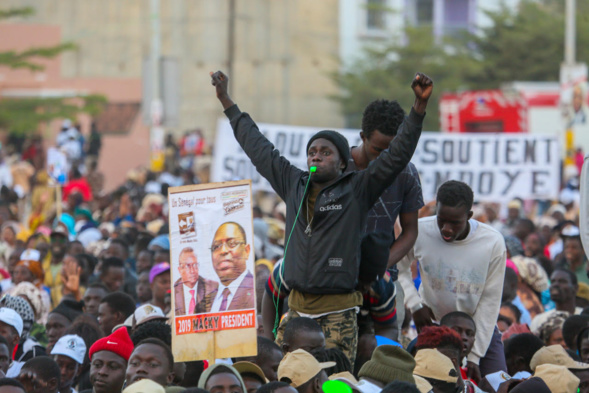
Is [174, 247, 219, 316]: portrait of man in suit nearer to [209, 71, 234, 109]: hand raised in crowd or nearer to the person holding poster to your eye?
the person holding poster

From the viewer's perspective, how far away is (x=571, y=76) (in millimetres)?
21297

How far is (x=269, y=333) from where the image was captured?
22.3 feet

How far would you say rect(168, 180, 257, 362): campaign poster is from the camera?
19.2ft

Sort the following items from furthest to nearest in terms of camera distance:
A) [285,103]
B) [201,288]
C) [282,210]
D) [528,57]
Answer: [285,103], [528,57], [282,210], [201,288]

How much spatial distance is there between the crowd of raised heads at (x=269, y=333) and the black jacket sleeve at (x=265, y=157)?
537 mm

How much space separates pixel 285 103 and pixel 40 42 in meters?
8.42

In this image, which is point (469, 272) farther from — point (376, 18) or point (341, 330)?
point (376, 18)

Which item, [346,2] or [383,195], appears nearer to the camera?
[383,195]

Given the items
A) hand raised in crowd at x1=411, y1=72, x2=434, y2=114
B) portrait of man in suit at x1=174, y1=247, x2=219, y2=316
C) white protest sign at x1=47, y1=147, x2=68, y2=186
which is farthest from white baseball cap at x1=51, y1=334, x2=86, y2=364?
white protest sign at x1=47, y1=147, x2=68, y2=186

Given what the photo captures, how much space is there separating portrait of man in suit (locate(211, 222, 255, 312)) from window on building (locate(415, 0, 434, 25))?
34347mm

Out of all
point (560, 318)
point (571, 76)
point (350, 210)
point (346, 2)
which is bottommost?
point (560, 318)

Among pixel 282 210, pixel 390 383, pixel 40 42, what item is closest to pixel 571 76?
pixel 282 210

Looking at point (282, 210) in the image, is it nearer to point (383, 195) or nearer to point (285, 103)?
point (383, 195)

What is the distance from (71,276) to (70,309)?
1323mm
